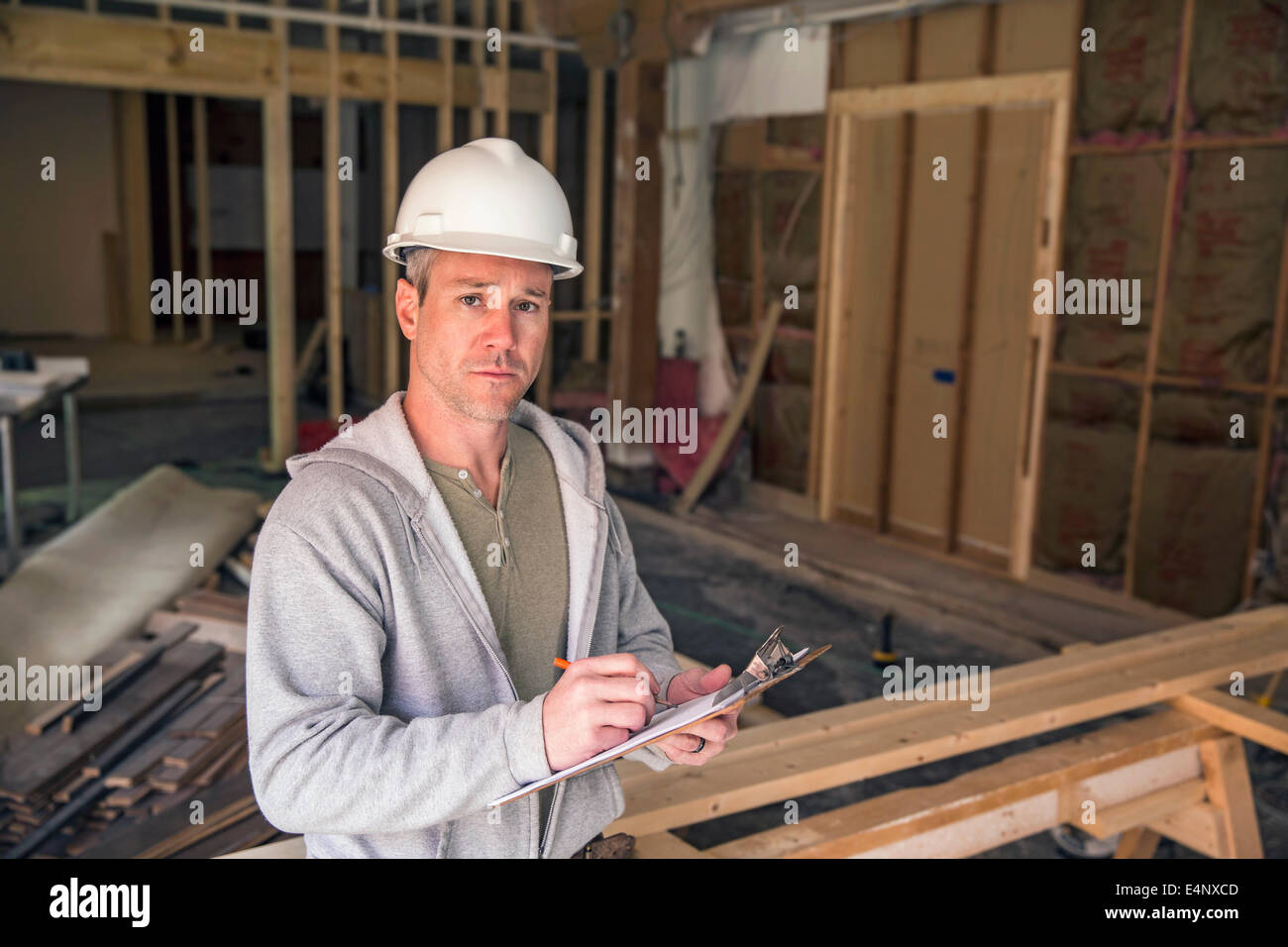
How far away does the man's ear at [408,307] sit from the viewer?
1580 millimetres

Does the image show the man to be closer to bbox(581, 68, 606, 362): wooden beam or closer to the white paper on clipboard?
the white paper on clipboard

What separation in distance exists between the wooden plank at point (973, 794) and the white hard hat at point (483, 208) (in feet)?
3.90

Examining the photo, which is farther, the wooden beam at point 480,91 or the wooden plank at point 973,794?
the wooden beam at point 480,91

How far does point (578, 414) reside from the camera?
28.4 ft

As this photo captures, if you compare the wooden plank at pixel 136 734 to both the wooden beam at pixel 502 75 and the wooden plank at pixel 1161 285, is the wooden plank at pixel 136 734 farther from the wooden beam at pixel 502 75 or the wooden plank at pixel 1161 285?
the wooden beam at pixel 502 75

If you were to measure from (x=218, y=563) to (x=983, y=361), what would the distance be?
13.2ft

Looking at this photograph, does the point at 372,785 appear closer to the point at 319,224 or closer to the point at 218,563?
the point at 218,563

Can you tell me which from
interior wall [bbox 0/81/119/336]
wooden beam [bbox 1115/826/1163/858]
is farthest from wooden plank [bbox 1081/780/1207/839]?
interior wall [bbox 0/81/119/336]

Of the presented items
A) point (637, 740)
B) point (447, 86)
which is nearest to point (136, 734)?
point (637, 740)

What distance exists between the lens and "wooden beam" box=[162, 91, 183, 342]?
1214 cm

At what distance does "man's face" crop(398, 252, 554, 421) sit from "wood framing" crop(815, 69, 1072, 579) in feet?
15.6

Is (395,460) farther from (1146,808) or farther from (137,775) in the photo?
(137,775)

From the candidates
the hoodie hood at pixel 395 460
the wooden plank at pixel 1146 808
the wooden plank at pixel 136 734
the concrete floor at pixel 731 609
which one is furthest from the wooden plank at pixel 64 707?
the wooden plank at pixel 1146 808

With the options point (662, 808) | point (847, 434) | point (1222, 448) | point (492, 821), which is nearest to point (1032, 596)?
point (1222, 448)
